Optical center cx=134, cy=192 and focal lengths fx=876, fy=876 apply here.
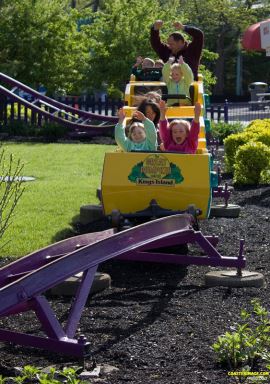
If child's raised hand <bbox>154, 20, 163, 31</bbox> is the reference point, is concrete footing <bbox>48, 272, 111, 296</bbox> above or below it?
below

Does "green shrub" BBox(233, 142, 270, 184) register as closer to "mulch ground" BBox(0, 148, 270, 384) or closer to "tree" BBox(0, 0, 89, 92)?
"mulch ground" BBox(0, 148, 270, 384)

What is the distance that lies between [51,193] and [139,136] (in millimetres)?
3214

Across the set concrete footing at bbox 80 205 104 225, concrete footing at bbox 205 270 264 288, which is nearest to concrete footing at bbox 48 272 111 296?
concrete footing at bbox 205 270 264 288

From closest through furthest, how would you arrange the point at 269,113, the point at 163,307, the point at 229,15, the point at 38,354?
the point at 38,354 → the point at 163,307 → the point at 269,113 → the point at 229,15

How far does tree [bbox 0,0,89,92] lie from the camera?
23.5 m

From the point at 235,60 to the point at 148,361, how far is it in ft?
142

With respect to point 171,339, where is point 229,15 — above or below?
above

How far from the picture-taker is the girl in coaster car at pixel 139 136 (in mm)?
8055

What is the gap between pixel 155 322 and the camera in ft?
18.1

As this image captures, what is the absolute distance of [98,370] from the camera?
4.57 m

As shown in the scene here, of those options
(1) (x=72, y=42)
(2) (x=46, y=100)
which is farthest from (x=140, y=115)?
(1) (x=72, y=42)

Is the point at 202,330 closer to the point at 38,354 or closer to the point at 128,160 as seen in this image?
the point at 38,354

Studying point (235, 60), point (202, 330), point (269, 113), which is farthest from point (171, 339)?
point (235, 60)

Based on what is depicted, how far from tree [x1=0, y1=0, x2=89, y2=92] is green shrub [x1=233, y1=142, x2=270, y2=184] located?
12316mm
